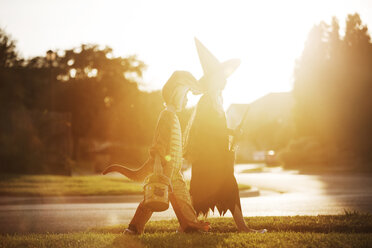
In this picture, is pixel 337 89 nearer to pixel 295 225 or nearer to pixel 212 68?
pixel 295 225

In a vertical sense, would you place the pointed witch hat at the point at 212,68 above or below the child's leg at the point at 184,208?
above

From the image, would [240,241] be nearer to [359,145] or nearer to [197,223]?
[197,223]

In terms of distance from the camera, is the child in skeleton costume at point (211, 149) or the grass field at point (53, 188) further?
the grass field at point (53, 188)

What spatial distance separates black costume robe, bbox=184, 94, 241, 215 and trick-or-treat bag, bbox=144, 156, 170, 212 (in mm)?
Result: 1013

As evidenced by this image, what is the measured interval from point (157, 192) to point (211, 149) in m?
1.41

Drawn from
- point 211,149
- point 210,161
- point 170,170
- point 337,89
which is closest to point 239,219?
point 210,161

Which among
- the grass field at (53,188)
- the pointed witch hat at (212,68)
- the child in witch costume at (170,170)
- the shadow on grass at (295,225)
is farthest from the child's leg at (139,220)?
the grass field at (53,188)

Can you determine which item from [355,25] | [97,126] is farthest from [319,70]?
[97,126]

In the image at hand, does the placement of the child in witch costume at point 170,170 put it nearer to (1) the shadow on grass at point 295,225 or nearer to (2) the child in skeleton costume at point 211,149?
(2) the child in skeleton costume at point 211,149

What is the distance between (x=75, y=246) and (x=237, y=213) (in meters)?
2.18

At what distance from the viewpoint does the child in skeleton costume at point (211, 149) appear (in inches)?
241

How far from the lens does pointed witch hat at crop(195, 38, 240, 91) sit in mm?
6383

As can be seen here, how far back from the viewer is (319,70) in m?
33.2

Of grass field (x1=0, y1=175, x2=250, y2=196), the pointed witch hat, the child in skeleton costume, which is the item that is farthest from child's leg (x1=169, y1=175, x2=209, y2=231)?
grass field (x1=0, y1=175, x2=250, y2=196)
